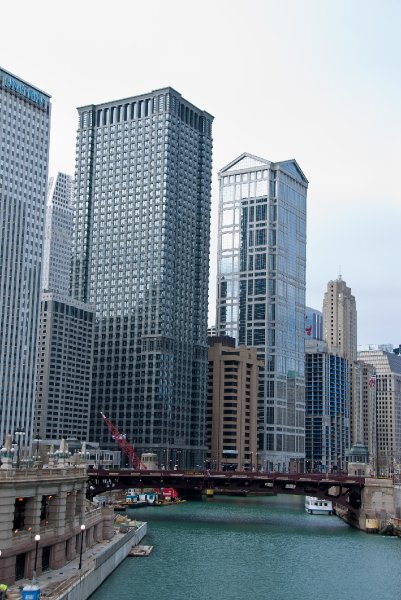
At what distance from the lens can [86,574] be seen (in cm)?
7706

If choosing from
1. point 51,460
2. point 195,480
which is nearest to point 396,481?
point 195,480


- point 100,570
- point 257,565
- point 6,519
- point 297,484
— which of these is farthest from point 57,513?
point 297,484

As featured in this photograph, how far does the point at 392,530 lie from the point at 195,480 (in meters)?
44.9

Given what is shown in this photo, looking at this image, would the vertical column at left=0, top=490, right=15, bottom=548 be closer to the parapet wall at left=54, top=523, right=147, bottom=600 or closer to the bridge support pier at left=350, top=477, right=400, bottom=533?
the parapet wall at left=54, top=523, right=147, bottom=600

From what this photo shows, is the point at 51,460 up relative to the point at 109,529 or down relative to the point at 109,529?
up

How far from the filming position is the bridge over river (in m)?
157

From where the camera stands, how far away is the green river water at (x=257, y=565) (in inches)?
3543

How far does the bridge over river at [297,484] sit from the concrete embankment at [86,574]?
5971 centimetres

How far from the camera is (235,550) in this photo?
122m

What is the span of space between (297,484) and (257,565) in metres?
62.4

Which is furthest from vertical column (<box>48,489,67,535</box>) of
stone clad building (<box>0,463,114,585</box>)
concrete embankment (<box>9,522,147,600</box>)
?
concrete embankment (<box>9,522,147,600</box>)

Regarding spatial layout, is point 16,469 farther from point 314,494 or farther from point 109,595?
point 314,494

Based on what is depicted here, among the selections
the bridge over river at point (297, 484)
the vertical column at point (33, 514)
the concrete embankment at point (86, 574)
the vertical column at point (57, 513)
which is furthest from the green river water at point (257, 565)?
the vertical column at point (33, 514)

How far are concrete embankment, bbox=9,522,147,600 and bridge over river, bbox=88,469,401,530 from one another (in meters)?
59.7
